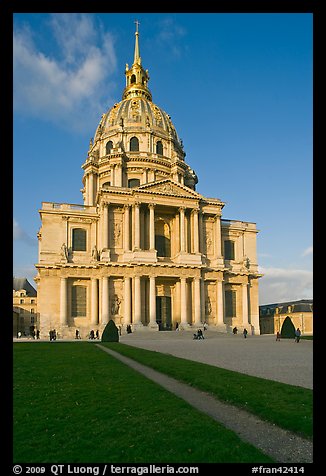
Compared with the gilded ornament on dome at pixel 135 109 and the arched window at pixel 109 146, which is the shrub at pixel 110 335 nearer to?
the arched window at pixel 109 146

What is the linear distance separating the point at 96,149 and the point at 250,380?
60515mm

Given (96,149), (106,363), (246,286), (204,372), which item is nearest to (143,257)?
(246,286)

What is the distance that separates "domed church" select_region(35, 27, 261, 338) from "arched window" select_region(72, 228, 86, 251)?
117mm

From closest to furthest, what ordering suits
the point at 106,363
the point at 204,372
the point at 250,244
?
the point at 204,372 < the point at 106,363 < the point at 250,244

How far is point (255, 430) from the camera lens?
25.2ft

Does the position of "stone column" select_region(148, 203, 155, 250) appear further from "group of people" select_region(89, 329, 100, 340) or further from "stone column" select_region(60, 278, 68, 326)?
"group of people" select_region(89, 329, 100, 340)

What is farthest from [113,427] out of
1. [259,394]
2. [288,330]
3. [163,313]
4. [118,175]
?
[118,175]

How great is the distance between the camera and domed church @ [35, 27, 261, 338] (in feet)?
159

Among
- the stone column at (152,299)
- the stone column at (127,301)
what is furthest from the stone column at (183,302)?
the stone column at (127,301)

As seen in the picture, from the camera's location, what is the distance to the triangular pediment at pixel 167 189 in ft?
166

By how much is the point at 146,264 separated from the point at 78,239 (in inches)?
381

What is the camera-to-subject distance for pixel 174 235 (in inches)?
2103

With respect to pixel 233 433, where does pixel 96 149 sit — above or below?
above
